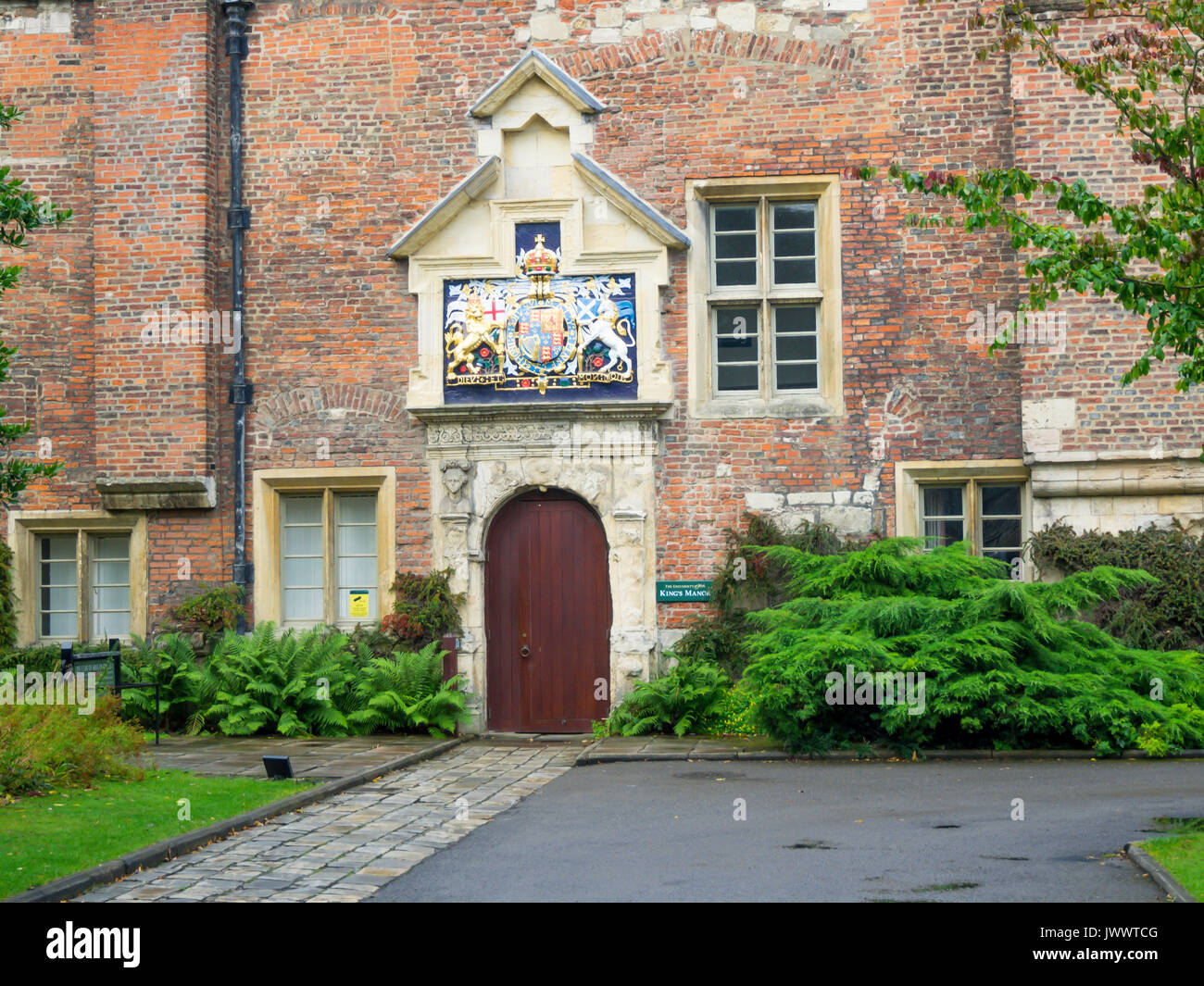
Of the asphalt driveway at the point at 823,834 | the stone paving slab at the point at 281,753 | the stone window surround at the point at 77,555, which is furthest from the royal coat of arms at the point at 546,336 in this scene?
the asphalt driveway at the point at 823,834

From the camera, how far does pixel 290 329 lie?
51.3ft

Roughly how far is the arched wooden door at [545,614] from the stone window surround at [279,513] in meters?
1.15

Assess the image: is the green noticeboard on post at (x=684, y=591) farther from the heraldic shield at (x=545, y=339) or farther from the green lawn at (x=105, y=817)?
the green lawn at (x=105, y=817)

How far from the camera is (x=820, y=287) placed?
15.0 m

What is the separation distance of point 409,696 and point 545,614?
1.77 m

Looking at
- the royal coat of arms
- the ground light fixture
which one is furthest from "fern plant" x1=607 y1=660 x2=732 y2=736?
the ground light fixture

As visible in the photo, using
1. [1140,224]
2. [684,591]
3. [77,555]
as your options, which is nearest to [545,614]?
[684,591]

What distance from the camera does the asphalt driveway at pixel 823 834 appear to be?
709 cm

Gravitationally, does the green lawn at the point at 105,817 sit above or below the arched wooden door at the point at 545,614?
below

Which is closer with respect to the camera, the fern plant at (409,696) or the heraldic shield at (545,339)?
the fern plant at (409,696)

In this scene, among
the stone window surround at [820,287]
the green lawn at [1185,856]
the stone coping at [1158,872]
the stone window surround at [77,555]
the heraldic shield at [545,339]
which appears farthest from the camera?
the stone window surround at [77,555]

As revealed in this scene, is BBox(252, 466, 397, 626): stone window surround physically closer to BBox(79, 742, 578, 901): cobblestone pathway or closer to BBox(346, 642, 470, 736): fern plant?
BBox(346, 642, 470, 736): fern plant
